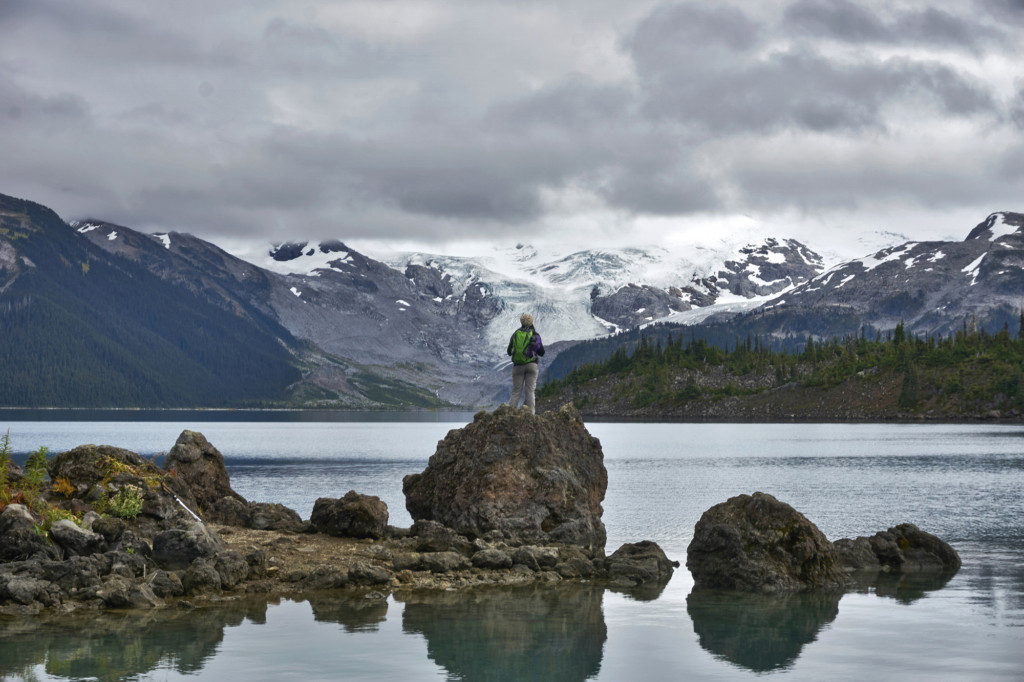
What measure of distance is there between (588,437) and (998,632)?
20.7 meters

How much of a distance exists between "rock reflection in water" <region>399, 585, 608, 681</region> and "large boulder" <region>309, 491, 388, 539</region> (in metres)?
9.86

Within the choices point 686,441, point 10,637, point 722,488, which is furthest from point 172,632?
point 686,441

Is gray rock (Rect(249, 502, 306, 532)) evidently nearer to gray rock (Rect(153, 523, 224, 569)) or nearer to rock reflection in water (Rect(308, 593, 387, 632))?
gray rock (Rect(153, 523, 224, 569))

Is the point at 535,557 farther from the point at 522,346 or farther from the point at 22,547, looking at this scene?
the point at 22,547

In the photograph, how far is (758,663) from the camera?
85.0 ft

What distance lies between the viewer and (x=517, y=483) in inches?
1686

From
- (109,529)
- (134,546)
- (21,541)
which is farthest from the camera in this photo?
(109,529)

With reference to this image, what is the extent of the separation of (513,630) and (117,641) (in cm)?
1059

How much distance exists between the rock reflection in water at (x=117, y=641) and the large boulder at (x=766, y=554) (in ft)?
52.5

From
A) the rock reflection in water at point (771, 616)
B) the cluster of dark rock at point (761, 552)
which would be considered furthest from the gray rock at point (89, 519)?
the cluster of dark rock at point (761, 552)

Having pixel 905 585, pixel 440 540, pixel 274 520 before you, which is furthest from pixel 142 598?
pixel 905 585

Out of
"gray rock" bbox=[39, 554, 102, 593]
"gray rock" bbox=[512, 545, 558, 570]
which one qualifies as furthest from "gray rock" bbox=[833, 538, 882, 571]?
"gray rock" bbox=[39, 554, 102, 593]

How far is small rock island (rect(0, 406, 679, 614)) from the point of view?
33094mm

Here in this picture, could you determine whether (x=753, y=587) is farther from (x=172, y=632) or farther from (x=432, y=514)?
(x=172, y=632)
